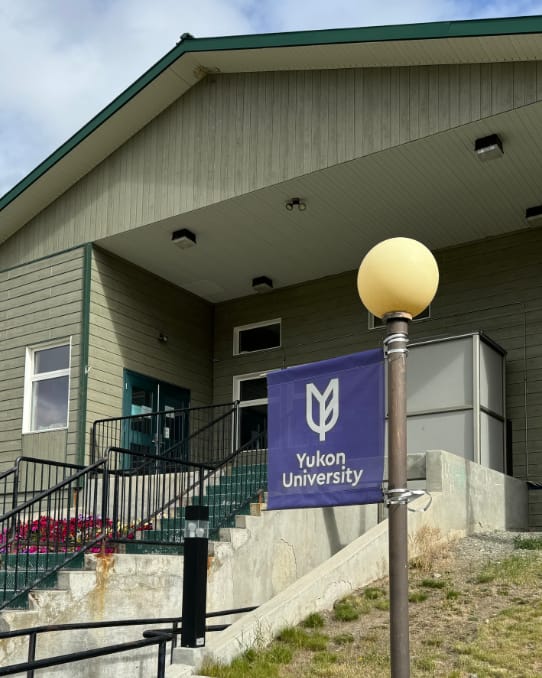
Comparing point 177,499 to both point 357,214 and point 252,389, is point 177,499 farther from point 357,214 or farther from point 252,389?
point 252,389

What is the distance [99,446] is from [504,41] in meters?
8.72

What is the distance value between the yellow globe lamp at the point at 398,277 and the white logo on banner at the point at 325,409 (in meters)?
0.58

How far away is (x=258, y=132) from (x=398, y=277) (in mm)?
9797

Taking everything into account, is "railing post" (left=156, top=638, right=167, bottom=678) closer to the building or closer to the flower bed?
the flower bed

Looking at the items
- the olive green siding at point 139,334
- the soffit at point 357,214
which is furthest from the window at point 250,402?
the soffit at point 357,214

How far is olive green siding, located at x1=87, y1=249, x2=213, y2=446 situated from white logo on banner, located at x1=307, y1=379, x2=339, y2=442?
10.5m

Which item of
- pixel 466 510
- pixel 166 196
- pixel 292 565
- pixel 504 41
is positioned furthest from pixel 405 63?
pixel 292 565

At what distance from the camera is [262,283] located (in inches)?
682

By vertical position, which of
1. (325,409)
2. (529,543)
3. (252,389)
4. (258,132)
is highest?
(258,132)

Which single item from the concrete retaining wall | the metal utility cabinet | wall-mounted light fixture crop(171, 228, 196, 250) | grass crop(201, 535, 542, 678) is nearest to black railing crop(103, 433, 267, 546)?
the concrete retaining wall

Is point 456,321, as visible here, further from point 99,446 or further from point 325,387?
point 325,387

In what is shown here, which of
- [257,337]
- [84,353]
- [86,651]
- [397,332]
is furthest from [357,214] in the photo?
[397,332]

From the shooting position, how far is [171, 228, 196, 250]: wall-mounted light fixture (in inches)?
593

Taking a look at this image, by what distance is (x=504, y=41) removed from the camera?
1115 centimetres
